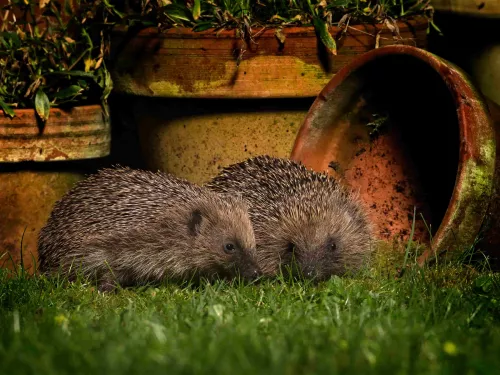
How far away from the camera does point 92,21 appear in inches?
244

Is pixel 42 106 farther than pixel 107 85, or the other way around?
pixel 107 85

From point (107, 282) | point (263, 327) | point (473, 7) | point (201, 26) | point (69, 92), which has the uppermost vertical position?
point (473, 7)

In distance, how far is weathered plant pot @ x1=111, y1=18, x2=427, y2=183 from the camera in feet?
18.2

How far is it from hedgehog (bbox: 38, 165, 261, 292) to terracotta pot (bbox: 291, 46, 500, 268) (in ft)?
3.06

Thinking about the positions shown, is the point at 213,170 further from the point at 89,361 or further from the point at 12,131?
the point at 89,361

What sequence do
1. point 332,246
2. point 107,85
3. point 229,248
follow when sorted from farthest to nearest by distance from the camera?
point 107,85 → point 332,246 → point 229,248

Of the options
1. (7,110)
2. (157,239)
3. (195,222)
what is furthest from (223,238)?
(7,110)

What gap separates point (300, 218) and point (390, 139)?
111 cm

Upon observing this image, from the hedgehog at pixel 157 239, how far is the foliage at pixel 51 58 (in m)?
1.11

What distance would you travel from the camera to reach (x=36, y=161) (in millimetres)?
5859

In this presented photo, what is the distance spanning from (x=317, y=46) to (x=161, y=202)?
135cm

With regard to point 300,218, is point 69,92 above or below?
above

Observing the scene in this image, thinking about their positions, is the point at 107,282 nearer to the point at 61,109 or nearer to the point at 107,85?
the point at 61,109

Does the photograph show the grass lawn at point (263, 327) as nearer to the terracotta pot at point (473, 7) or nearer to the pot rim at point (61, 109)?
the pot rim at point (61, 109)
